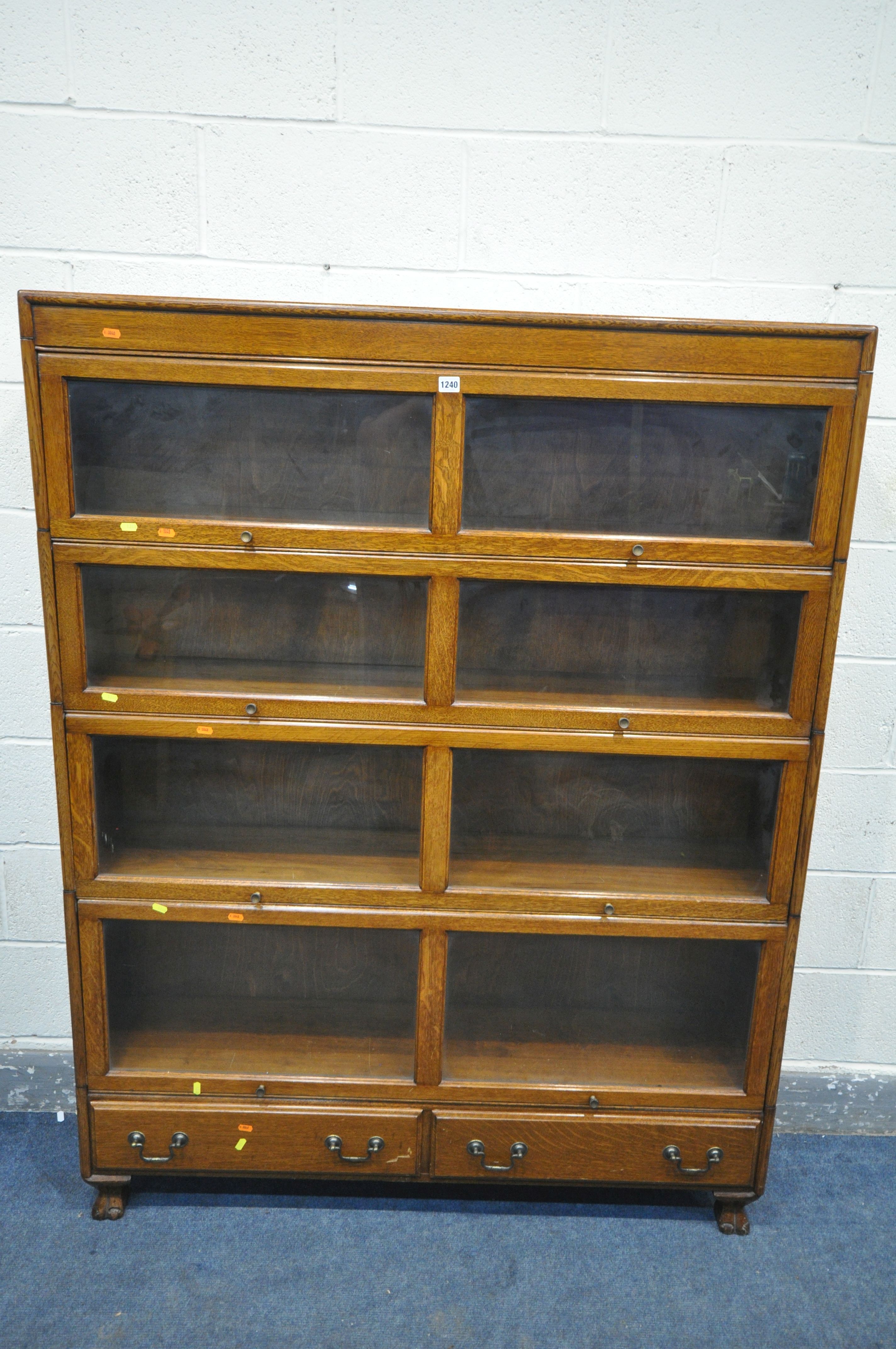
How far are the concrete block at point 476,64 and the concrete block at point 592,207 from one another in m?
0.06

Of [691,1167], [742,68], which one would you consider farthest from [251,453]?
[691,1167]

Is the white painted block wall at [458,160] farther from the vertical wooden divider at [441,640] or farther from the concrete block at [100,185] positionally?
the vertical wooden divider at [441,640]

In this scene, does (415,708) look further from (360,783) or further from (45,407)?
(45,407)

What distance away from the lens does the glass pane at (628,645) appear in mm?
1619

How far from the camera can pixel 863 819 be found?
6.63 feet

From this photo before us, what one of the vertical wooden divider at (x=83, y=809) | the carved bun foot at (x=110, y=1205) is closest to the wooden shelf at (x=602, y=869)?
the vertical wooden divider at (x=83, y=809)

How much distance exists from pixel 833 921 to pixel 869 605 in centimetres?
70

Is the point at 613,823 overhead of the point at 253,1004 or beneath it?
overhead

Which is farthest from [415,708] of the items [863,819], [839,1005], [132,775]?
[839,1005]

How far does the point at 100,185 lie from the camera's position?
5.74 ft

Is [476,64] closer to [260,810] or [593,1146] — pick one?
[260,810]

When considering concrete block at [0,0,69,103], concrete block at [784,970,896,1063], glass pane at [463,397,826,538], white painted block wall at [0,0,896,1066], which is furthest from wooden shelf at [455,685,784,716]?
concrete block at [0,0,69,103]

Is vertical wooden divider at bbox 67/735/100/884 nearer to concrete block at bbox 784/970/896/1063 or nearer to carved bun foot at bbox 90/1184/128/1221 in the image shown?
carved bun foot at bbox 90/1184/128/1221

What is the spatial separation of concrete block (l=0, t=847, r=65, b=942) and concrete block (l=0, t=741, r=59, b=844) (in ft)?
0.11
